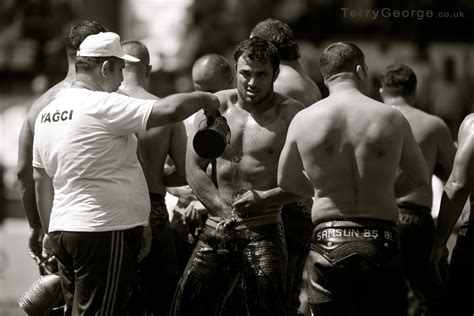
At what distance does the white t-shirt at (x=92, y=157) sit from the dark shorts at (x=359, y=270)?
1186mm

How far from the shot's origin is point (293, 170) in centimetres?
637

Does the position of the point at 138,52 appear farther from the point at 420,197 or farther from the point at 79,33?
the point at 420,197

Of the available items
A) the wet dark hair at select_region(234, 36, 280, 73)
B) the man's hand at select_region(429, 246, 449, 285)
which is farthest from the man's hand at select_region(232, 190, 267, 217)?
the man's hand at select_region(429, 246, 449, 285)

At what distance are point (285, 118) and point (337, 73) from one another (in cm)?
68

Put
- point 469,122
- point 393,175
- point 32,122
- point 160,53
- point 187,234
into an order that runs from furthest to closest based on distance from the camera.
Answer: point 160,53
point 187,234
point 32,122
point 469,122
point 393,175

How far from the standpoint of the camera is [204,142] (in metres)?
6.40

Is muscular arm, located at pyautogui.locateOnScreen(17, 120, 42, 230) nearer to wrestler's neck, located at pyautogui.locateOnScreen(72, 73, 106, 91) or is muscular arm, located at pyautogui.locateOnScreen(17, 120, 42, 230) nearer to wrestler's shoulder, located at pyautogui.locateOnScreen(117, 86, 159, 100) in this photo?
wrestler's shoulder, located at pyautogui.locateOnScreen(117, 86, 159, 100)

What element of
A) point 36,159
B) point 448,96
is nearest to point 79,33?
point 36,159

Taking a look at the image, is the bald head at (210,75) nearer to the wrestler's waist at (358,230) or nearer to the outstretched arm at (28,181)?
the outstretched arm at (28,181)

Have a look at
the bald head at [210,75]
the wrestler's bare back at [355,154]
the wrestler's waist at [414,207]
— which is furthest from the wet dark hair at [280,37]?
the wrestler's bare back at [355,154]

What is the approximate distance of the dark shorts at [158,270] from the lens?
7742mm

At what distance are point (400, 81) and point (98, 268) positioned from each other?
3336mm

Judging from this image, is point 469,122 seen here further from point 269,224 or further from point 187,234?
point 187,234

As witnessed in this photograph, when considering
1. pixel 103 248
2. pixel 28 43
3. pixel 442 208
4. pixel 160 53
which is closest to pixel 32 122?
pixel 103 248
